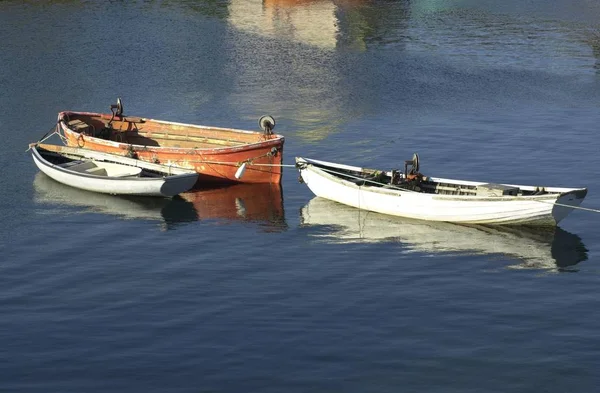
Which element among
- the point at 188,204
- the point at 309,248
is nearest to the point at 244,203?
the point at 188,204

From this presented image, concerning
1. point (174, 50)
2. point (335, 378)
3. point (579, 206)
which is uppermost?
point (174, 50)

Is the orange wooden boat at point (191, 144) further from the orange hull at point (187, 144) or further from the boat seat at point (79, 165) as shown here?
the boat seat at point (79, 165)

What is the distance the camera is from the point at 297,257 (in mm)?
39125

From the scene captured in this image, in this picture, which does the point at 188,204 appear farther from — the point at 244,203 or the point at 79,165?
the point at 79,165

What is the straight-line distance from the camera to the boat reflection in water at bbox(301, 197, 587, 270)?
39406 millimetres

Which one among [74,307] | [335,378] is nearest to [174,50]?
[74,307]

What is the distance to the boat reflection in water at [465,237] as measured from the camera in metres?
39.4

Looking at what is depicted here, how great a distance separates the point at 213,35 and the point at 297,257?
49282 millimetres

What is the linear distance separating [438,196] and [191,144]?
47.3 ft

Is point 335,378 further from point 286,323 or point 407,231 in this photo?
point 407,231

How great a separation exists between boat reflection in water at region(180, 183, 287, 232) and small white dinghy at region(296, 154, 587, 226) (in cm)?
205

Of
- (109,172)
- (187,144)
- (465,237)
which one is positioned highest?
(187,144)

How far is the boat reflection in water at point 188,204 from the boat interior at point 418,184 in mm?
3002

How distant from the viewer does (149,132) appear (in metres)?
52.4
